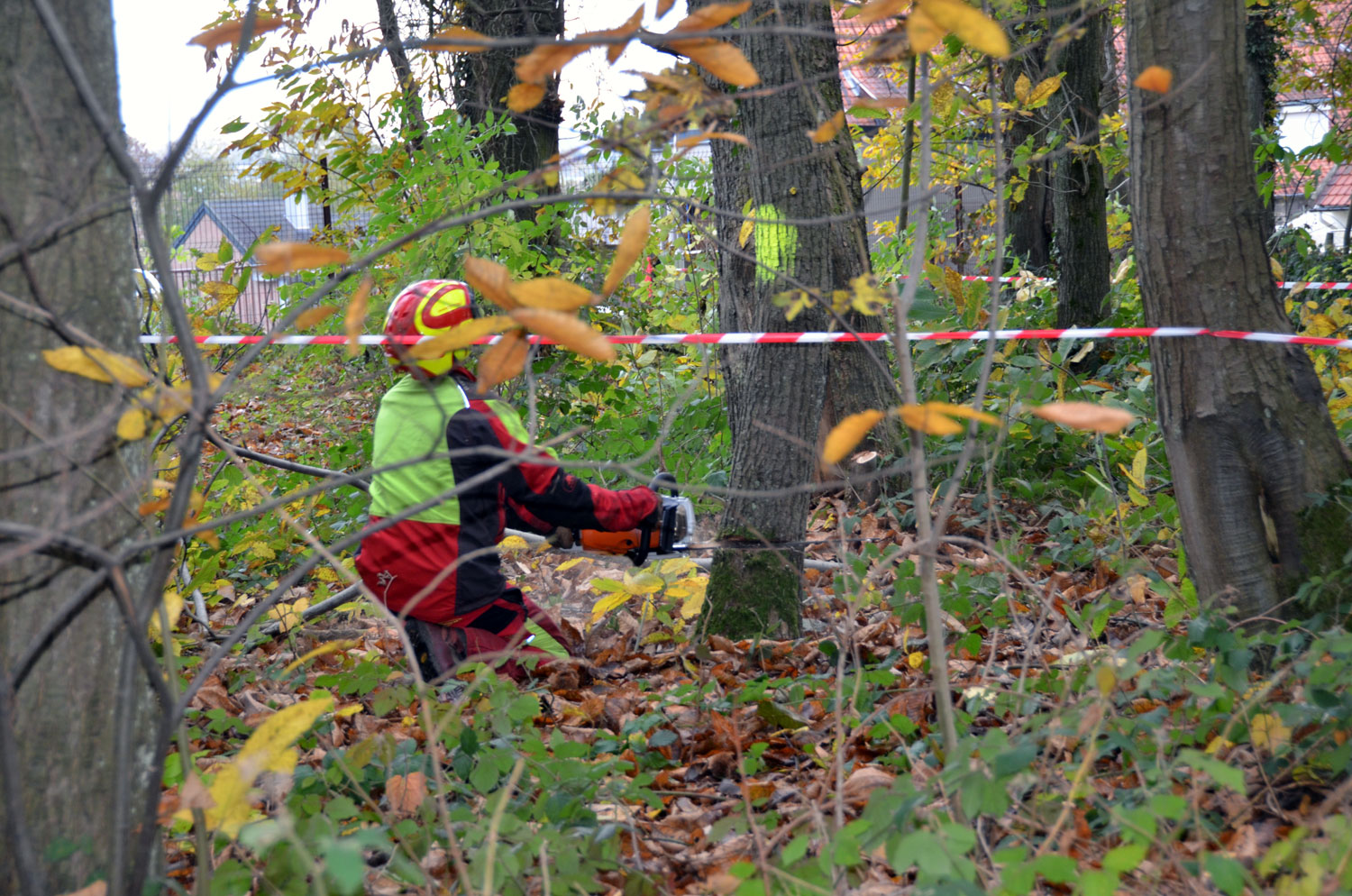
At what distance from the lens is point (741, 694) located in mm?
2748

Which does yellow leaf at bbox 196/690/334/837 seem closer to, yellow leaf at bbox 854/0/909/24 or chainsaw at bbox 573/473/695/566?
yellow leaf at bbox 854/0/909/24

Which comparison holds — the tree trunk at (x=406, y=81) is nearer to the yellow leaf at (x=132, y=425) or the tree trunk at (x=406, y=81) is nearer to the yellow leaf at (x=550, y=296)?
the yellow leaf at (x=132, y=425)

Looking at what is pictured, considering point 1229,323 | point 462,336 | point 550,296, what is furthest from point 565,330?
point 1229,323

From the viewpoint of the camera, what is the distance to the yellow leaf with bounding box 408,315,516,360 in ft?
4.94

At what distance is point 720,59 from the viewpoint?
1.63 metres

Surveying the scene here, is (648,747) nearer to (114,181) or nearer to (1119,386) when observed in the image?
(114,181)

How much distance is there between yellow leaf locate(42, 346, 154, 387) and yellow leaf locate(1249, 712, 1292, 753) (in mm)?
2155

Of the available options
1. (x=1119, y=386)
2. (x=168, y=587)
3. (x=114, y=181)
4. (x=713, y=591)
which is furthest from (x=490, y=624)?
(x=1119, y=386)

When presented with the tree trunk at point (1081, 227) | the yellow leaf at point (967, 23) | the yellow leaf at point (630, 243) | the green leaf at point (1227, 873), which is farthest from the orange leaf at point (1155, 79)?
the tree trunk at point (1081, 227)

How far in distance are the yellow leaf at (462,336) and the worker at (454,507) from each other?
1.64 metres

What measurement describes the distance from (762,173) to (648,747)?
6.76ft

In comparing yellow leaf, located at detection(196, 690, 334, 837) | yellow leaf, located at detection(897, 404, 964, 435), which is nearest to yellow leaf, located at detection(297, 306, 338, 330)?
yellow leaf, located at detection(196, 690, 334, 837)

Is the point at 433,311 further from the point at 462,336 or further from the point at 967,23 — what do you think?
the point at 967,23

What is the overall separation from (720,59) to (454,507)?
2136 mm
